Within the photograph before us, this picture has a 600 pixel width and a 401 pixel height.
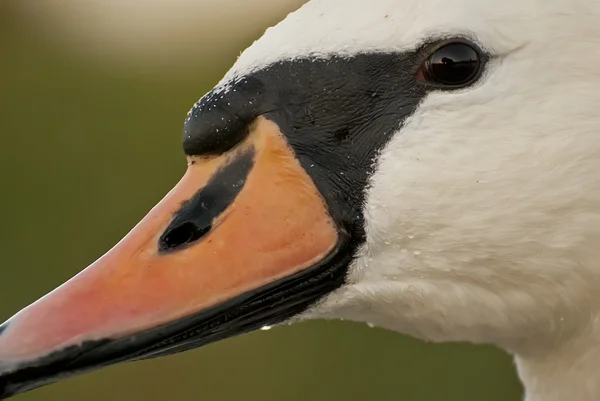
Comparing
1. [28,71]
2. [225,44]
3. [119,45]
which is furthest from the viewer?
[119,45]

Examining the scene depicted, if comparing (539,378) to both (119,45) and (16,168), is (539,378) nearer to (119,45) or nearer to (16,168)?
(16,168)

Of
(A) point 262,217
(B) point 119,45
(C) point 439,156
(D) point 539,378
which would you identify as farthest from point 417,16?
(B) point 119,45

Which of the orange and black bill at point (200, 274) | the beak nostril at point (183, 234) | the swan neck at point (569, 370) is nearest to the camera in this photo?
the orange and black bill at point (200, 274)

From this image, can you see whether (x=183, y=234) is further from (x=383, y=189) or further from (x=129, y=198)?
(x=129, y=198)

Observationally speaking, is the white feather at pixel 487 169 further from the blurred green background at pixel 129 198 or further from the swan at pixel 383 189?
the blurred green background at pixel 129 198

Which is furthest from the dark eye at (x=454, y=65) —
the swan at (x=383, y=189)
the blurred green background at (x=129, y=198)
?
the blurred green background at (x=129, y=198)

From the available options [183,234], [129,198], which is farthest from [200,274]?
[129,198]

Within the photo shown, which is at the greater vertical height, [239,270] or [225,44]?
[239,270]
